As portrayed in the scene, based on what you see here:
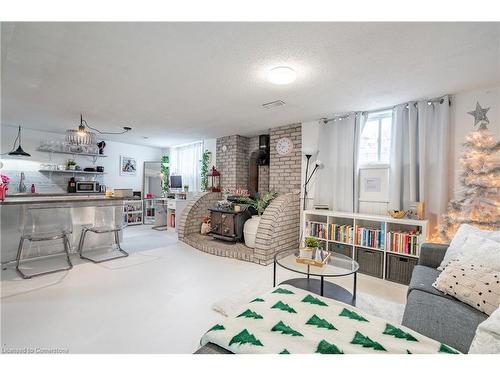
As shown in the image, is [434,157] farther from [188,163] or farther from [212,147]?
[188,163]

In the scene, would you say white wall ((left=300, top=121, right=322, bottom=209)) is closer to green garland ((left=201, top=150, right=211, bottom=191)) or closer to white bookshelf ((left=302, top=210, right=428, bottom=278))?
white bookshelf ((left=302, top=210, right=428, bottom=278))

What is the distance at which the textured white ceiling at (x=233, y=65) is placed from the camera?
1654mm

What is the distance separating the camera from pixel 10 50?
1.92 meters

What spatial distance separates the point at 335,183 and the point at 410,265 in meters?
1.49

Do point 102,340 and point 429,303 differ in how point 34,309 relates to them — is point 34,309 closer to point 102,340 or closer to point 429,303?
point 102,340

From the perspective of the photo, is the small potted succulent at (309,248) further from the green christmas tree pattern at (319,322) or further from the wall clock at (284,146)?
the wall clock at (284,146)

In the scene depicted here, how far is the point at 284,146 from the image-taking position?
439 cm

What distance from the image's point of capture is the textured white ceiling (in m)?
1.65

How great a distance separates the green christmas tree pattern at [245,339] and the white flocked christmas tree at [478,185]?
2.73 metres

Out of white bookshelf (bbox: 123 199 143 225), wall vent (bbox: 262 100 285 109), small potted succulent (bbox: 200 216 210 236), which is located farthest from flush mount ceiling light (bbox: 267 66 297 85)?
white bookshelf (bbox: 123 199 143 225)

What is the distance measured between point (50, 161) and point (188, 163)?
3.09 metres

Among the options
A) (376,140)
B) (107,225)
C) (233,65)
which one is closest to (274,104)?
(233,65)

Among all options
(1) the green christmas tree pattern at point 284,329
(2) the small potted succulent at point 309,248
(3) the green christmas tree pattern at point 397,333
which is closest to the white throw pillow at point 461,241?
(2) the small potted succulent at point 309,248
